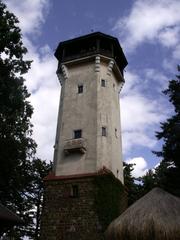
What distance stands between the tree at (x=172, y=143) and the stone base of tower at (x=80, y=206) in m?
3.09

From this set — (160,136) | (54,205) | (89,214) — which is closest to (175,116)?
(160,136)

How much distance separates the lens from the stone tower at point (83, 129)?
1657 cm

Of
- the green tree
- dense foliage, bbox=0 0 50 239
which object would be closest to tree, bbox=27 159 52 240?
dense foliage, bbox=0 0 50 239

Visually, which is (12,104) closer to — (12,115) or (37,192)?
(12,115)

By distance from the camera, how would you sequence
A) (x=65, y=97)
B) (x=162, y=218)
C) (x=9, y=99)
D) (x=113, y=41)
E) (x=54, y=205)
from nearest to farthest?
(x=162, y=218) < (x=9, y=99) < (x=54, y=205) < (x=65, y=97) < (x=113, y=41)

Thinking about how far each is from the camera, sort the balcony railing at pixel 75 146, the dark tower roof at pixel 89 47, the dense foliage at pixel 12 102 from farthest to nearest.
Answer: the dark tower roof at pixel 89 47, the balcony railing at pixel 75 146, the dense foliage at pixel 12 102

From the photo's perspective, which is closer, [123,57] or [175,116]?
[175,116]

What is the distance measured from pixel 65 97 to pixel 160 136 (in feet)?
23.2

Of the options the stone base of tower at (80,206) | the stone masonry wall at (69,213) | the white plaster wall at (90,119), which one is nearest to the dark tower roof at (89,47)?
the white plaster wall at (90,119)

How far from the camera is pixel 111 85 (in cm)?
2145

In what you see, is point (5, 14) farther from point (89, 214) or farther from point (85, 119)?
point (89, 214)

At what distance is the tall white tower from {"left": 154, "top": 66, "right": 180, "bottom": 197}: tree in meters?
3.36

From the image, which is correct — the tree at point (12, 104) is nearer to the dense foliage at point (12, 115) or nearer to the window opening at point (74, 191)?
the dense foliage at point (12, 115)

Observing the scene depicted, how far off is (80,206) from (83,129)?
4908mm
